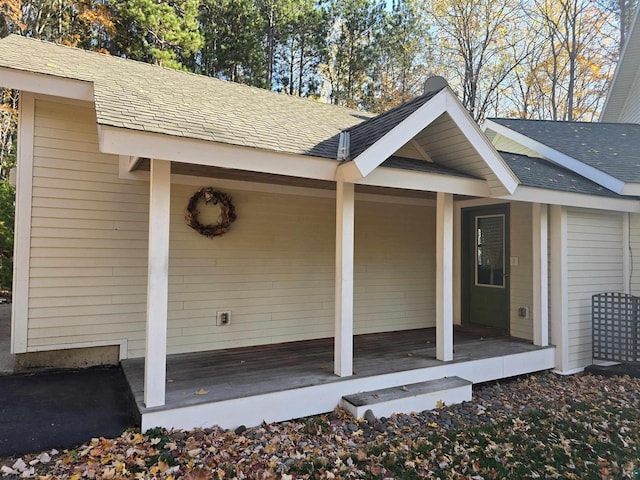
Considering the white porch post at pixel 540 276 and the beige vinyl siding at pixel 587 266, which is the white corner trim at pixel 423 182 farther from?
the beige vinyl siding at pixel 587 266

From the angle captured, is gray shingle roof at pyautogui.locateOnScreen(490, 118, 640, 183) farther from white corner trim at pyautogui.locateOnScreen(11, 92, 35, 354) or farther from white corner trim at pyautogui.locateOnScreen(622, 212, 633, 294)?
white corner trim at pyautogui.locateOnScreen(11, 92, 35, 354)

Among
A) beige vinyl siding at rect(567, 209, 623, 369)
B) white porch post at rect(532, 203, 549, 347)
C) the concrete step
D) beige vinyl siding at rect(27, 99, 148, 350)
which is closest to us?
the concrete step

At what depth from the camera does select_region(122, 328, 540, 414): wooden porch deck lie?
3.70 meters

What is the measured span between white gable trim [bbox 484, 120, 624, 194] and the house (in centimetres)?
5

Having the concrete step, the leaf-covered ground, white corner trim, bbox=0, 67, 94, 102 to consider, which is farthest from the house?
the leaf-covered ground

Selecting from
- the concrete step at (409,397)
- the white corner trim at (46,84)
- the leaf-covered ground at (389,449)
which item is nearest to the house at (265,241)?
the white corner trim at (46,84)

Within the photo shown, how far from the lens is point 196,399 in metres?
3.46

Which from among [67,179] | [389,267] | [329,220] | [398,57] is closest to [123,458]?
[67,179]

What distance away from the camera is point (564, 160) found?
6.84 metres

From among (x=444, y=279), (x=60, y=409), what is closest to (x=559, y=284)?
(x=444, y=279)

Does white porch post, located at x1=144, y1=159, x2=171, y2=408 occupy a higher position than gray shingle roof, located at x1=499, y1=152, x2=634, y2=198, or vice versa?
gray shingle roof, located at x1=499, y1=152, x2=634, y2=198

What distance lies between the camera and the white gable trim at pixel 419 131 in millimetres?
3918

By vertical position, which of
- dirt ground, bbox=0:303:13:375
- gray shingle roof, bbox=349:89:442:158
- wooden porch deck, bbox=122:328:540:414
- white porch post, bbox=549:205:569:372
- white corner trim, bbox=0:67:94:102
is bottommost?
wooden porch deck, bbox=122:328:540:414

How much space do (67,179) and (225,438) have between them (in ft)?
10.6
